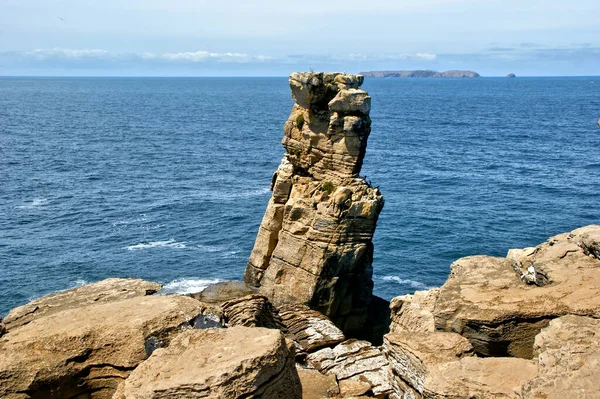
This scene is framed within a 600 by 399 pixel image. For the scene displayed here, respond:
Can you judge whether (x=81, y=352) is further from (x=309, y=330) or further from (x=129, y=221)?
(x=129, y=221)

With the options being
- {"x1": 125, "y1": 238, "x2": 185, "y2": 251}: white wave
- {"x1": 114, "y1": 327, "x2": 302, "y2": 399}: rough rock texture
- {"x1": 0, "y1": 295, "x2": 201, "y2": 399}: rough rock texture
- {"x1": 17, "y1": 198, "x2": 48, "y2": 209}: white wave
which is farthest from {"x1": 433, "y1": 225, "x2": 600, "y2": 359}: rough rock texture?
{"x1": 17, "y1": 198, "x2": 48, "y2": 209}: white wave

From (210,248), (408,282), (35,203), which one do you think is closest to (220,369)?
(408,282)

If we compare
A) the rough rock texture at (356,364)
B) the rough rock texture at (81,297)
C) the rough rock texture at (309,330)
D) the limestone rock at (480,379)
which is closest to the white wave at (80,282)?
the rough rock texture at (81,297)

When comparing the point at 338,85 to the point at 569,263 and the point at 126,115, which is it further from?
the point at 126,115

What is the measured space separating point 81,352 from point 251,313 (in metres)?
7.96

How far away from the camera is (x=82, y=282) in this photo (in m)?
52.9

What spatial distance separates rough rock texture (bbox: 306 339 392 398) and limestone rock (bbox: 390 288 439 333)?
6.48ft

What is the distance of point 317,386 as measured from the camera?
66.8ft

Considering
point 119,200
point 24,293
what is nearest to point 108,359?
point 24,293

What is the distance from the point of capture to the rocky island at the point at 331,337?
1480cm

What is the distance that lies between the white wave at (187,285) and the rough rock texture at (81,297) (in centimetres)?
2179

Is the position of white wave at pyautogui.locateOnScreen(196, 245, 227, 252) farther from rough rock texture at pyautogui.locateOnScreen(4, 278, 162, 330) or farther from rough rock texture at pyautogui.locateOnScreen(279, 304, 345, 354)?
rough rock texture at pyautogui.locateOnScreen(4, 278, 162, 330)

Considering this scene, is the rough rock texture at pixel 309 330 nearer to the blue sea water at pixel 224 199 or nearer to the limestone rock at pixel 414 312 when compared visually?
the limestone rock at pixel 414 312

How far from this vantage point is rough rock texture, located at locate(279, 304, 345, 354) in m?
27.0
